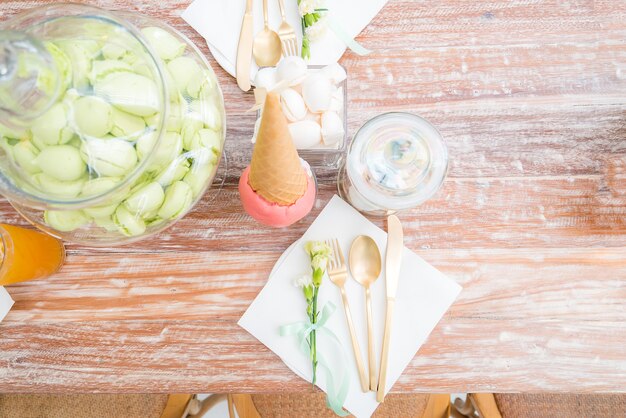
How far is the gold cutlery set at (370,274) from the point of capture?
76 cm

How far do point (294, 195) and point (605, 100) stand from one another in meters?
0.53

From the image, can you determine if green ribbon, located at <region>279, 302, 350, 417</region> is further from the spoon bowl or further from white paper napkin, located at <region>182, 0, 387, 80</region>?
white paper napkin, located at <region>182, 0, 387, 80</region>

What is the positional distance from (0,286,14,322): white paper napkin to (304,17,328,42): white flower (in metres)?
0.62

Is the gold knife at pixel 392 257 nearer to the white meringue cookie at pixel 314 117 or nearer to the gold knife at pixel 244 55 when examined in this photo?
the white meringue cookie at pixel 314 117

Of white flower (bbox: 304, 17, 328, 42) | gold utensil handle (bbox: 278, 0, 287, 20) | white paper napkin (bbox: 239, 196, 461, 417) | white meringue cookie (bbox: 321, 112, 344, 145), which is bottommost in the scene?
white paper napkin (bbox: 239, 196, 461, 417)

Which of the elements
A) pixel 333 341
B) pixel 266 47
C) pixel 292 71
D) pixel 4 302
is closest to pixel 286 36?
pixel 266 47

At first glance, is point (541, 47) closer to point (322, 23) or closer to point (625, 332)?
point (322, 23)

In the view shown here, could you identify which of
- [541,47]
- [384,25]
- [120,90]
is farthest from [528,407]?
[120,90]

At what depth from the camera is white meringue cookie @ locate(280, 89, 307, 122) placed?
64 centimetres

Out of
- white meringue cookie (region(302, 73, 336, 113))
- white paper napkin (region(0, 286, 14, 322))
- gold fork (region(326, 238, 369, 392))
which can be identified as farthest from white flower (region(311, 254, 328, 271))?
white paper napkin (region(0, 286, 14, 322))

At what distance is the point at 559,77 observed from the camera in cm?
80

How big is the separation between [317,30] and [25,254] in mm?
550

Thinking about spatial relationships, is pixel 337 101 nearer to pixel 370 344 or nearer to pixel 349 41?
pixel 349 41

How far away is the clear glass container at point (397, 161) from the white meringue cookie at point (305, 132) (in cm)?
6
